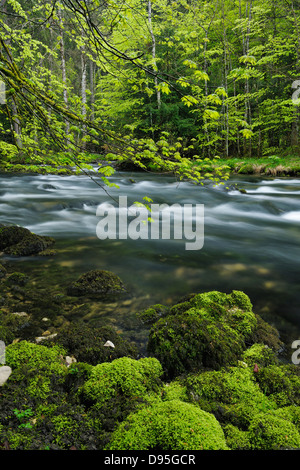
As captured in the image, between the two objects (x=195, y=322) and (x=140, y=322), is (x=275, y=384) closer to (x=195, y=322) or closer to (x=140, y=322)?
(x=195, y=322)

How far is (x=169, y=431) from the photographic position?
5.19 ft

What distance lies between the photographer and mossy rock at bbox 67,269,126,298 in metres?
3.97

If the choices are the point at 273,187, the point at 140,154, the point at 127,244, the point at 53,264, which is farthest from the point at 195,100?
the point at 273,187

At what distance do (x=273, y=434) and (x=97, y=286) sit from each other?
287cm

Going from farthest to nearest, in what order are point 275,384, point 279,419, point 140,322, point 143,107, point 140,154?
point 143,107 → point 140,322 → point 140,154 → point 275,384 → point 279,419

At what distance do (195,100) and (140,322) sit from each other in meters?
2.54

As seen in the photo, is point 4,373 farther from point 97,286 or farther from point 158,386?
point 97,286

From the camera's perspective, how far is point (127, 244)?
6449mm

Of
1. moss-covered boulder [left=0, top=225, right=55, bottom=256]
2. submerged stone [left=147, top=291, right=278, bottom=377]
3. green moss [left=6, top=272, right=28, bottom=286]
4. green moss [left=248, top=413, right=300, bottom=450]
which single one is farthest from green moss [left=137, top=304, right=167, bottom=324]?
moss-covered boulder [left=0, top=225, right=55, bottom=256]

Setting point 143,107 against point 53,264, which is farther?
point 143,107

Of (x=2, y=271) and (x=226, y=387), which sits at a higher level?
(x=2, y=271)

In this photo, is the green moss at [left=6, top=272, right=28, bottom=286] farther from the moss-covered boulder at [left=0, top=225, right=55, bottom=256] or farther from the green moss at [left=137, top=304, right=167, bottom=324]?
the green moss at [left=137, top=304, right=167, bottom=324]

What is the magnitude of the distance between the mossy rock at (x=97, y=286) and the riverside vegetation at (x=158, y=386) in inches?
27.2

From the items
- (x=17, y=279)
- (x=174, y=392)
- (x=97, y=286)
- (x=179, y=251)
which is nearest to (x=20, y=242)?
(x=17, y=279)
